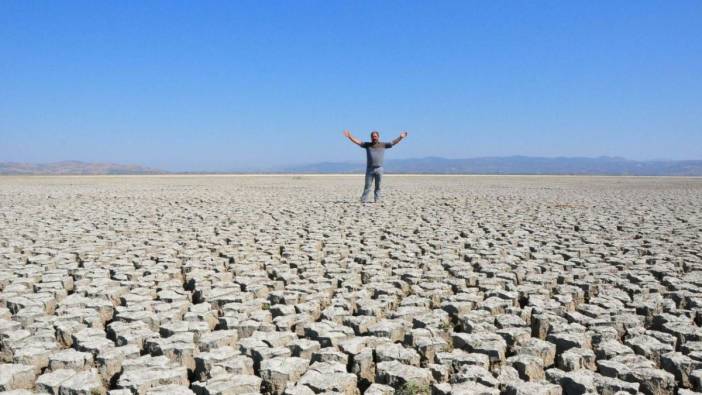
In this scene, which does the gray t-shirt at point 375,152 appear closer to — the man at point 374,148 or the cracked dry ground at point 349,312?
the man at point 374,148

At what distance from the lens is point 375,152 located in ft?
31.7

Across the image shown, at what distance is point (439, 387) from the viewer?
7.07 ft

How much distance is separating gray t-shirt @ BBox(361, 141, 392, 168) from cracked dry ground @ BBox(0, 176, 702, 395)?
129 inches

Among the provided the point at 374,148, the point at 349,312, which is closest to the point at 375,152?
the point at 374,148

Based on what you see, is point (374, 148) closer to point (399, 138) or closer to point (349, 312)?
point (399, 138)

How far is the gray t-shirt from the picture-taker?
31.6ft

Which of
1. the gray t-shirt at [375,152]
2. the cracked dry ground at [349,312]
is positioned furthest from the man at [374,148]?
the cracked dry ground at [349,312]

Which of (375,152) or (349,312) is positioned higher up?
(375,152)

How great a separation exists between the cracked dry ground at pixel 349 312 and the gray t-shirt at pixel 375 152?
10.7ft

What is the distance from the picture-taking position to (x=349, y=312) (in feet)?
10.5

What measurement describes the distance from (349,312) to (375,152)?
21.9 feet

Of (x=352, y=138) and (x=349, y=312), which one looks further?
(x=352, y=138)

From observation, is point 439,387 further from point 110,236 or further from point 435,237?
point 110,236

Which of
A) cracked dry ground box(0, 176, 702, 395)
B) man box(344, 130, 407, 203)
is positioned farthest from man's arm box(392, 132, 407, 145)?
cracked dry ground box(0, 176, 702, 395)
